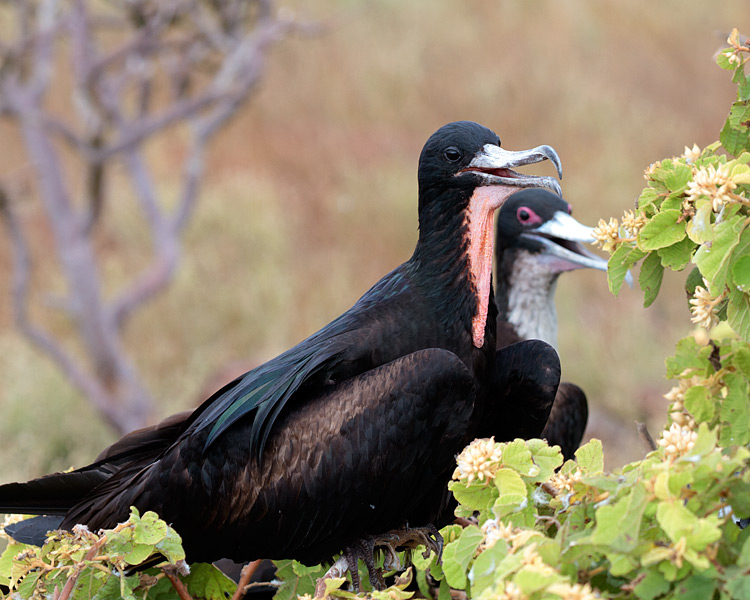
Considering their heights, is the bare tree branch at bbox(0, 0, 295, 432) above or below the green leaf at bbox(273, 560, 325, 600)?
above

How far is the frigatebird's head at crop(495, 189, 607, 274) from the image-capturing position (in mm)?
3752

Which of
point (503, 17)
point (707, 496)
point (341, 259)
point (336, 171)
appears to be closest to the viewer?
point (707, 496)

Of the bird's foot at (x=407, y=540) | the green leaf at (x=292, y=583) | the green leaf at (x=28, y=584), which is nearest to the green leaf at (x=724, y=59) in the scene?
the bird's foot at (x=407, y=540)

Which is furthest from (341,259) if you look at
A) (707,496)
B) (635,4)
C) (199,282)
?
(707,496)

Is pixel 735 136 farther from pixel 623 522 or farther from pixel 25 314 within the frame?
pixel 25 314

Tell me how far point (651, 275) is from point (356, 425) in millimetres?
752

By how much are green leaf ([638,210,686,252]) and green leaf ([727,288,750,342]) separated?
0.13 m

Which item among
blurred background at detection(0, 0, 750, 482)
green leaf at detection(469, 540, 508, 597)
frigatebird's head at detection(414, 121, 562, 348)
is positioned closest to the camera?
green leaf at detection(469, 540, 508, 597)

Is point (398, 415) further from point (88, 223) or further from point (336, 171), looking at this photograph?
point (336, 171)

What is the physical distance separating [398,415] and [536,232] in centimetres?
173

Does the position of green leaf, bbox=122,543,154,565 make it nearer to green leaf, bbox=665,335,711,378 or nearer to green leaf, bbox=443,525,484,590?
green leaf, bbox=443,525,484,590

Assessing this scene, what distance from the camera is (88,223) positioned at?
6711mm

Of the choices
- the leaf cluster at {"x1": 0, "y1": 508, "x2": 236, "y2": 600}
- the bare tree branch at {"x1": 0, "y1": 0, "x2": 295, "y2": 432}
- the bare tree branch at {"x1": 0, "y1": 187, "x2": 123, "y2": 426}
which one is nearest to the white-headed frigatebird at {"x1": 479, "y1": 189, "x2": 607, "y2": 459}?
the leaf cluster at {"x1": 0, "y1": 508, "x2": 236, "y2": 600}

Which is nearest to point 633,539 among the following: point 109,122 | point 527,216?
point 527,216
